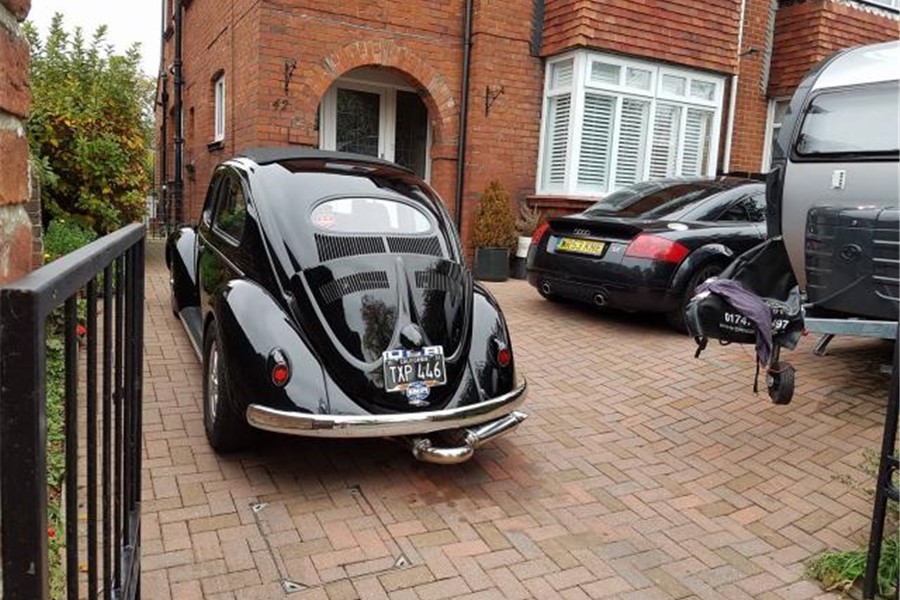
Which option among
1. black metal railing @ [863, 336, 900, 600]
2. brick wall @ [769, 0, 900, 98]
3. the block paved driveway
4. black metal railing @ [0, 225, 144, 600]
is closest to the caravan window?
the block paved driveway

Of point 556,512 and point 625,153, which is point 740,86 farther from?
point 556,512

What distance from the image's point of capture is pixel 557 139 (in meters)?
10.2

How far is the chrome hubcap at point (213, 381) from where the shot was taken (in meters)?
3.74

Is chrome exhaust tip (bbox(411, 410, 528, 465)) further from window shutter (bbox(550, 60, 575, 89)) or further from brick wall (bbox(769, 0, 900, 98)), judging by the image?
brick wall (bbox(769, 0, 900, 98))

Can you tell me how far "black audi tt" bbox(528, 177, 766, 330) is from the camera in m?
6.27

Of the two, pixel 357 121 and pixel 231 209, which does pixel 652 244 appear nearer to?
pixel 231 209

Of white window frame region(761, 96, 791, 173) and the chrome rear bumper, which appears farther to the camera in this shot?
white window frame region(761, 96, 791, 173)

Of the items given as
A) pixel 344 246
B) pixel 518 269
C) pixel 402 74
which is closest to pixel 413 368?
pixel 344 246

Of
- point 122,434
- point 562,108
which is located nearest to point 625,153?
point 562,108

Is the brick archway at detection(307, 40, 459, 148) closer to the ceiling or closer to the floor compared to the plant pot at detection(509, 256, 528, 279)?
closer to the ceiling

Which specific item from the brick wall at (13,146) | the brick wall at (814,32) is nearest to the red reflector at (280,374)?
the brick wall at (13,146)

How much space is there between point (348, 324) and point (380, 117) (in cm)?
810

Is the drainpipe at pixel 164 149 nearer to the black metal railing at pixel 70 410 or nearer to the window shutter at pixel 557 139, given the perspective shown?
the window shutter at pixel 557 139

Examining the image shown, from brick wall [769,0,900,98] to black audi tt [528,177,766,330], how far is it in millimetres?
5219
